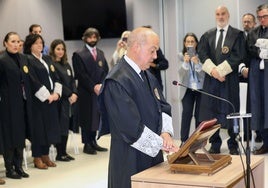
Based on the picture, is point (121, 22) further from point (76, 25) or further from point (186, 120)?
point (186, 120)

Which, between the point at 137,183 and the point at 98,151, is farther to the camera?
the point at 98,151

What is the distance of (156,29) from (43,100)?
2.46 m

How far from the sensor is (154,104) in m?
3.01

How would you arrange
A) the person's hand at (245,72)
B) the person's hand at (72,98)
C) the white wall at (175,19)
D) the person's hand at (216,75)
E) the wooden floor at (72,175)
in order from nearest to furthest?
1. the wooden floor at (72,175)
2. the person's hand at (216,75)
3. the person's hand at (245,72)
4. the person's hand at (72,98)
5. the white wall at (175,19)

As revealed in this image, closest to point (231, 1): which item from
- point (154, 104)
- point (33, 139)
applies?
point (33, 139)

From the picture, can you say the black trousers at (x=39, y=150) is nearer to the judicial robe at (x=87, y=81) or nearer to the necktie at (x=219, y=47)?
the judicial robe at (x=87, y=81)

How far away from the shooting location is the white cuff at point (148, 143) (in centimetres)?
280

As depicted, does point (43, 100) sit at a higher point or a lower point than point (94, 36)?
lower

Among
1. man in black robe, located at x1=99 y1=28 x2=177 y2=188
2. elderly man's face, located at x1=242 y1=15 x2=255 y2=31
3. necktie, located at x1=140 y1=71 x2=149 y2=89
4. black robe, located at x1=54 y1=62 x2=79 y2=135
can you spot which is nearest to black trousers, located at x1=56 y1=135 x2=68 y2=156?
black robe, located at x1=54 y1=62 x2=79 y2=135

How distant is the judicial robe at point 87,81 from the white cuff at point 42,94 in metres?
0.85

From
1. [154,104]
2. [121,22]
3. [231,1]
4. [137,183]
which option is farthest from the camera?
[121,22]

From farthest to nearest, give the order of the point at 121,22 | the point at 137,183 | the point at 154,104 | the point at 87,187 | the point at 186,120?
1. the point at 121,22
2. the point at 186,120
3. the point at 87,187
4. the point at 154,104
5. the point at 137,183

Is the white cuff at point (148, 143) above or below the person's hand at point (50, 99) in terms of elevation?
above

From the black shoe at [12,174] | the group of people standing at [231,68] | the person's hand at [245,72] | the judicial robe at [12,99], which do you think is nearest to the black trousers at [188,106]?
the group of people standing at [231,68]
